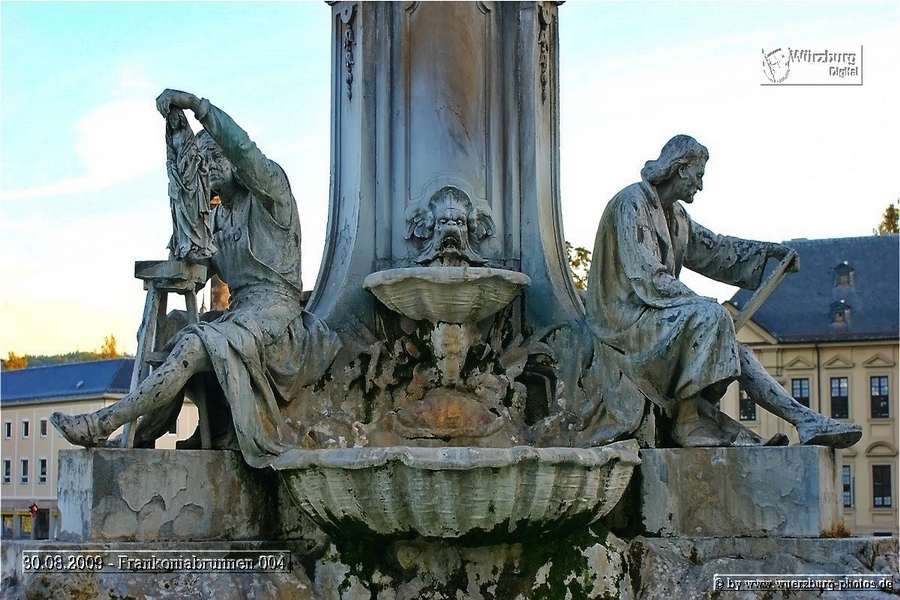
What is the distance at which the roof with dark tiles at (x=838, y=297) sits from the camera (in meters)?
39.0

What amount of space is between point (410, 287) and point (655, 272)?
1483 millimetres

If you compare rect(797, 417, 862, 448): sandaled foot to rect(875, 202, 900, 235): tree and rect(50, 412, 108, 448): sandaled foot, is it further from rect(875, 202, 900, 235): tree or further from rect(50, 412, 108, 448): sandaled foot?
rect(875, 202, 900, 235): tree

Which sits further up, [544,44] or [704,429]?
[544,44]

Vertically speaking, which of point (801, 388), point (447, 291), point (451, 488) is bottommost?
point (801, 388)

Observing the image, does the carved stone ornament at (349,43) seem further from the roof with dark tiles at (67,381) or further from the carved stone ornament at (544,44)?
the roof with dark tiles at (67,381)

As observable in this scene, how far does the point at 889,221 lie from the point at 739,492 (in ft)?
142

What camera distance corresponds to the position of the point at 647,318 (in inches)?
327

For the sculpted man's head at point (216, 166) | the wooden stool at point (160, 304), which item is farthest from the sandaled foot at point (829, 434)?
the sculpted man's head at point (216, 166)

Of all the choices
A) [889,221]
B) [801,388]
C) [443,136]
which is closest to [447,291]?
[443,136]

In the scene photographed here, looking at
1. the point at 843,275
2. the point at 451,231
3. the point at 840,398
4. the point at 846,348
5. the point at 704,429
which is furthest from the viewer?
the point at 840,398

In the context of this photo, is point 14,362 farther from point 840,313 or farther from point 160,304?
point 160,304

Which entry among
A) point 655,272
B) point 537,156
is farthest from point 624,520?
point 537,156

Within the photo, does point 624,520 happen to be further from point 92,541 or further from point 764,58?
point 764,58

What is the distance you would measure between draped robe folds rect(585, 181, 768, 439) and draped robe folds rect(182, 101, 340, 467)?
1.70 metres
